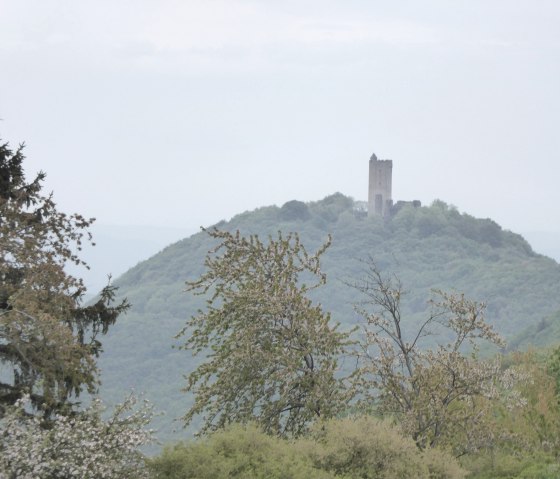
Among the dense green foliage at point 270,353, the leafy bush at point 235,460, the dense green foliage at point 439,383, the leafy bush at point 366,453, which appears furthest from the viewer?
the dense green foliage at point 270,353

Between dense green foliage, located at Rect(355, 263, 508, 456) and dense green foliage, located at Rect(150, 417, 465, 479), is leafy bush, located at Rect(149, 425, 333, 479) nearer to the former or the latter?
dense green foliage, located at Rect(150, 417, 465, 479)

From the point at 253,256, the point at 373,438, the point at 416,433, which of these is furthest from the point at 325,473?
the point at 253,256

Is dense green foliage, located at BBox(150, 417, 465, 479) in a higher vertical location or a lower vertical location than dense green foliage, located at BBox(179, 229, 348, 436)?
lower

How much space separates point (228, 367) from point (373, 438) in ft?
17.8

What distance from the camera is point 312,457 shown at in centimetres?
1841

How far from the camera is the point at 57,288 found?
17.5 metres

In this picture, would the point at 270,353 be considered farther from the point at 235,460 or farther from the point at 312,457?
the point at 235,460

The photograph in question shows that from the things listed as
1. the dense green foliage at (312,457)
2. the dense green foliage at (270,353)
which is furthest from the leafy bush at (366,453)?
the dense green foliage at (270,353)

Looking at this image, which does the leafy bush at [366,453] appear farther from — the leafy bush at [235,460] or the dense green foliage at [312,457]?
the leafy bush at [235,460]

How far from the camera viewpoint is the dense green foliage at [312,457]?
1758 centimetres

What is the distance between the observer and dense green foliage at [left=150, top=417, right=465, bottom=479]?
17578mm

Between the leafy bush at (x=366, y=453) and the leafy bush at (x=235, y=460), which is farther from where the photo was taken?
the leafy bush at (x=366, y=453)

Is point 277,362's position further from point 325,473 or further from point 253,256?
point 325,473

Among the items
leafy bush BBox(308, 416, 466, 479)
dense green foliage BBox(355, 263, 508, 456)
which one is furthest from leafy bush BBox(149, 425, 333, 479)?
dense green foliage BBox(355, 263, 508, 456)
